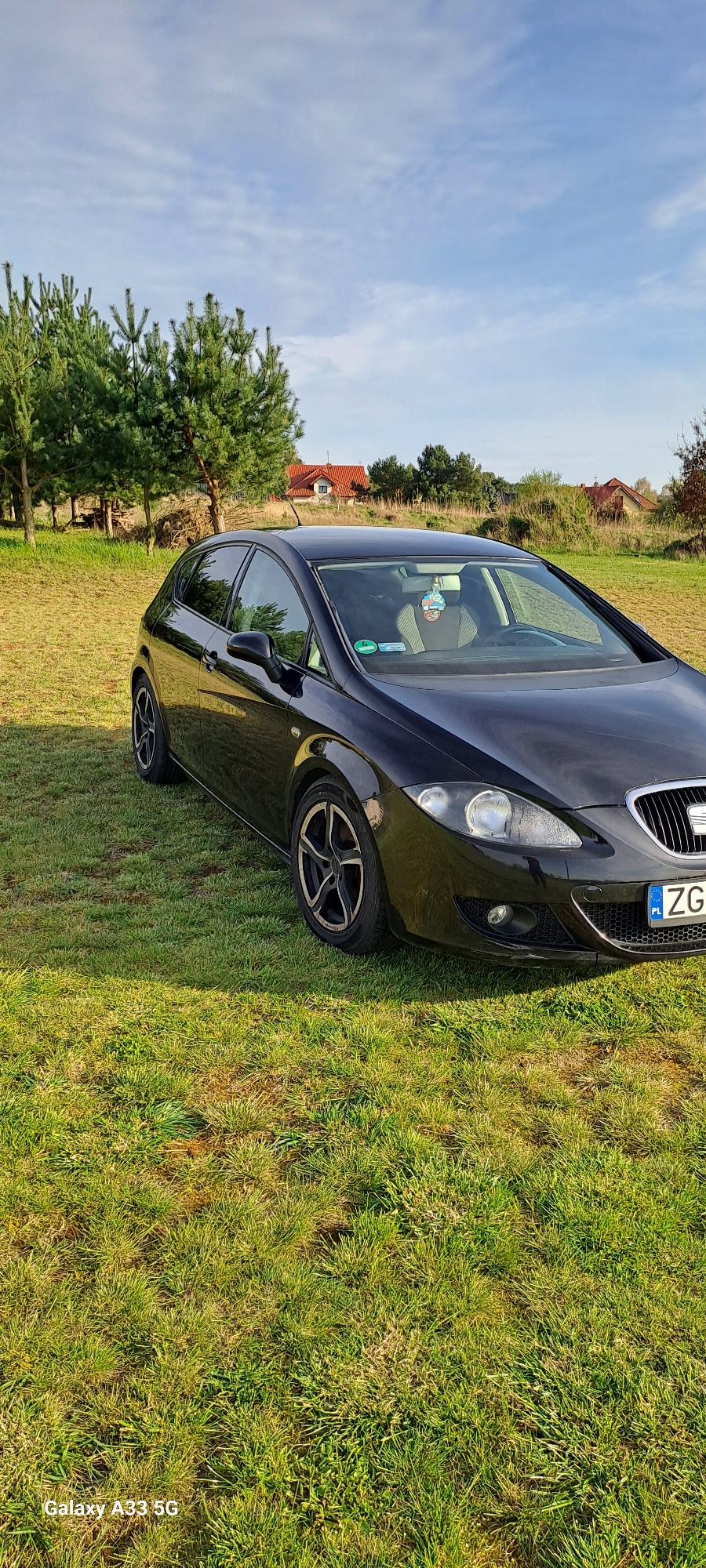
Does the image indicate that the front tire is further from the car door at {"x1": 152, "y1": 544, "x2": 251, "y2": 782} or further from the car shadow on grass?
the car door at {"x1": 152, "y1": 544, "x2": 251, "y2": 782}

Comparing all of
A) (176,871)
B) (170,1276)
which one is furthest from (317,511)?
(170,1276)

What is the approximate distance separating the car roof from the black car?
0.06ft

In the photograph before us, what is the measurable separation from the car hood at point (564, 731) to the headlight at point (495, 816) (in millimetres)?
53

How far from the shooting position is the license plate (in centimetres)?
316

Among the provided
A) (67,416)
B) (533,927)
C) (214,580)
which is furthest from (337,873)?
(67,416)

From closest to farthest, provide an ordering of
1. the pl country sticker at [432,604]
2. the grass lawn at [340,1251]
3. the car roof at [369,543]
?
1. the grass lawn at [340,1251]
2. the pl country sticker at [432,604]
3. the car roof at [369,543]

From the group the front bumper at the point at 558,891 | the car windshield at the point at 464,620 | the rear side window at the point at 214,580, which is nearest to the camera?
the front bumper at the point at 558,891

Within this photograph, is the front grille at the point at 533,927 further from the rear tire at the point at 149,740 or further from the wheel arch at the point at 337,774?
the rear tire at the point at 149,740

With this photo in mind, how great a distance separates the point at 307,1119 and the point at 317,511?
37.7 meters

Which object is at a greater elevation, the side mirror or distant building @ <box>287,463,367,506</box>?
distant building @ <box>287,463,367,506</box>

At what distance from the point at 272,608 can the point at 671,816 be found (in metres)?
2.15

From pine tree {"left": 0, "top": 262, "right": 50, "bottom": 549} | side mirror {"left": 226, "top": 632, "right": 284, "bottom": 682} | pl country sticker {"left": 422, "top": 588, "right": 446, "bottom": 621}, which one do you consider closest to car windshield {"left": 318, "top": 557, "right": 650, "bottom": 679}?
pl country sticker {"left": 422, "top": 588, "right": 446, "bottom": 621}

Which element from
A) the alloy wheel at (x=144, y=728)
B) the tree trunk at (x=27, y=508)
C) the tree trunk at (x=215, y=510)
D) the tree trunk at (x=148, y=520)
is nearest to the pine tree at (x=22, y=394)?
the tree trunk at (x=27, y=508)

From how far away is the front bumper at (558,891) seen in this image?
313 cm
